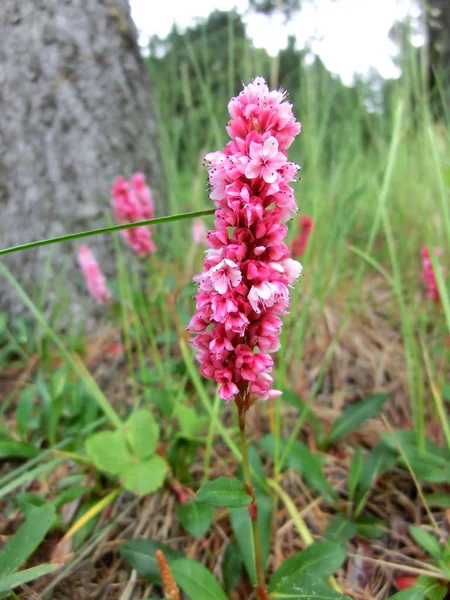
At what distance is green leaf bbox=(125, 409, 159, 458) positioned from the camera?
4.22 ft

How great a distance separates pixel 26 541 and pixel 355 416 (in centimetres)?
101

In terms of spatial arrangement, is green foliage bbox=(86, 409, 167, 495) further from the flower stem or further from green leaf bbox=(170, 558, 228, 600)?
the flower stem

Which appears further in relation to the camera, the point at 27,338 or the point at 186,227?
the point at 186,227

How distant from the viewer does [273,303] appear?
80 centimetres

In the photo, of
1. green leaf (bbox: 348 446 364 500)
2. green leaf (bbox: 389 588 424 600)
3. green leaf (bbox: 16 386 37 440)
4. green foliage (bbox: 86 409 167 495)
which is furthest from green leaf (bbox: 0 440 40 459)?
green leaf (bbox: 389 588 424 600)

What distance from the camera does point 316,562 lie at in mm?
992

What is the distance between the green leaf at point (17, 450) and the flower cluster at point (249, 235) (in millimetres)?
918

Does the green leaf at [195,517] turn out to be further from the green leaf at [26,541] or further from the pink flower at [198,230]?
the pink flower at [198,230]

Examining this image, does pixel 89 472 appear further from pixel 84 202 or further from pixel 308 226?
pixel 84 202

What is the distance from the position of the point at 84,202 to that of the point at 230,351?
186cm

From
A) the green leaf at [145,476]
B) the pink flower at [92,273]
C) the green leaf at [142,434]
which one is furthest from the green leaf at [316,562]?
the pink flower at [92,273]

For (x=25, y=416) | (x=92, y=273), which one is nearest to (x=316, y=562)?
(x=25, y=416)

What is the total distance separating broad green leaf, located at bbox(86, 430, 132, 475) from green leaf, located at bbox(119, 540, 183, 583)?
0.64 feet

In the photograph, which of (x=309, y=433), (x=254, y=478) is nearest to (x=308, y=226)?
(x=309, y=433)
